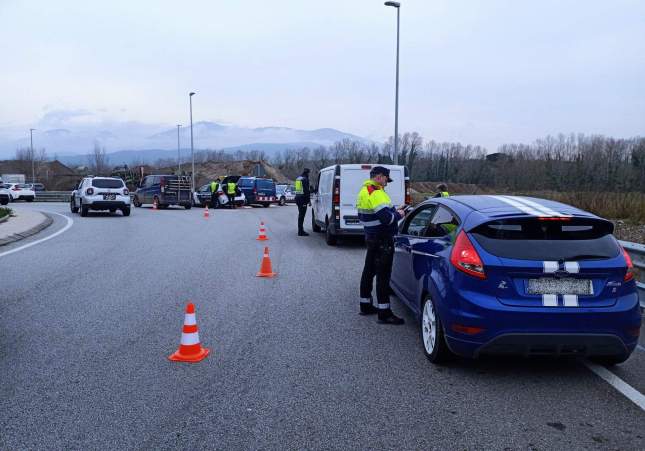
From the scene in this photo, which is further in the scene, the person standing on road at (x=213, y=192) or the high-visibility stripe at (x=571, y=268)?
the person standing on road at (x=213, y=192)

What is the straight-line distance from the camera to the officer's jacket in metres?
6.54

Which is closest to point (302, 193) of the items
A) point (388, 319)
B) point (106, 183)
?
point (388, 319)

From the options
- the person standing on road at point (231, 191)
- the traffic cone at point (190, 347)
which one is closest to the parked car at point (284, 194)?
the person standing on road at point (231, 191)

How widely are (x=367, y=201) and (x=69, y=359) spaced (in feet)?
11.7

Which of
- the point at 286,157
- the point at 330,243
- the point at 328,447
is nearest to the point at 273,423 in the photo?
the point at 328,447

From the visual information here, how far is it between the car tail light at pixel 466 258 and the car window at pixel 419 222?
1207mm

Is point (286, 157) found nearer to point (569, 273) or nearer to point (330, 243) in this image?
point (330, 243)

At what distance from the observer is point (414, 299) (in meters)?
5.95

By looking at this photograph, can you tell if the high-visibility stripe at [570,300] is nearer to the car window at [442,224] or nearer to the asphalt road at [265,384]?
the asphalt road at [265,384]

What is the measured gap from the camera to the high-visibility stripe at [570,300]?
4461 millimetres

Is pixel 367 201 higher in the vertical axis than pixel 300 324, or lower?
higher

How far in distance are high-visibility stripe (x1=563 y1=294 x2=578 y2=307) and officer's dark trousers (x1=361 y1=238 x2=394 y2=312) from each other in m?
2.38

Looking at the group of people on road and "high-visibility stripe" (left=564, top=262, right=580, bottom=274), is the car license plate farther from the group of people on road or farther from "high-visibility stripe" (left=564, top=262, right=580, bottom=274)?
the group of people on road

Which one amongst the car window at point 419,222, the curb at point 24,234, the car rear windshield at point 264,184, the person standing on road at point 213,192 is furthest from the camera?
the car rear windshield at point 264,184
